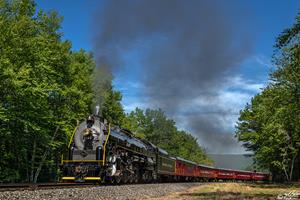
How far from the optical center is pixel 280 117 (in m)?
41.0

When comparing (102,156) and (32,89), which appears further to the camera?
(32,89)

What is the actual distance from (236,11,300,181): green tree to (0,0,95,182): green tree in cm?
1962

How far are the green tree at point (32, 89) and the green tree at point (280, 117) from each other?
19618mm

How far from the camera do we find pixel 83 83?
46531 mm

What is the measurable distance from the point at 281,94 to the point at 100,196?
2587 cm

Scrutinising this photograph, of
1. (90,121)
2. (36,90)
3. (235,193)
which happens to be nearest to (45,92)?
(36,90)

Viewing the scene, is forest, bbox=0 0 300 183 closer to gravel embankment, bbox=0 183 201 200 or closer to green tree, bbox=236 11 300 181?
green tree, bbox=236 11 300 181

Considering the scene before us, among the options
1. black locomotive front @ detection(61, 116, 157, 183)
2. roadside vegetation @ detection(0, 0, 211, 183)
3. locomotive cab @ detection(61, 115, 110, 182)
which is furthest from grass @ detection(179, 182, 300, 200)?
roadside vegetation @ detection(0, 0, 211, 183)

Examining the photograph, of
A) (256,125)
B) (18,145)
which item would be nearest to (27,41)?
(18,145)

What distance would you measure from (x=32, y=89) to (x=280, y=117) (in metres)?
23.9

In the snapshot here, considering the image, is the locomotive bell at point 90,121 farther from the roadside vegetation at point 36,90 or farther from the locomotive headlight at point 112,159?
the roadside vegetation at point 36,90

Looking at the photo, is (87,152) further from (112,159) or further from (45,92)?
(45,92)

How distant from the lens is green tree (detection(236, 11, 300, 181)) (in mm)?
30205

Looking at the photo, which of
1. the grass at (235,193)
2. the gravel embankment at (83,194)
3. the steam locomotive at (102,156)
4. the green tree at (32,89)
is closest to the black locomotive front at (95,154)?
the steam locomotive at (102,156)
